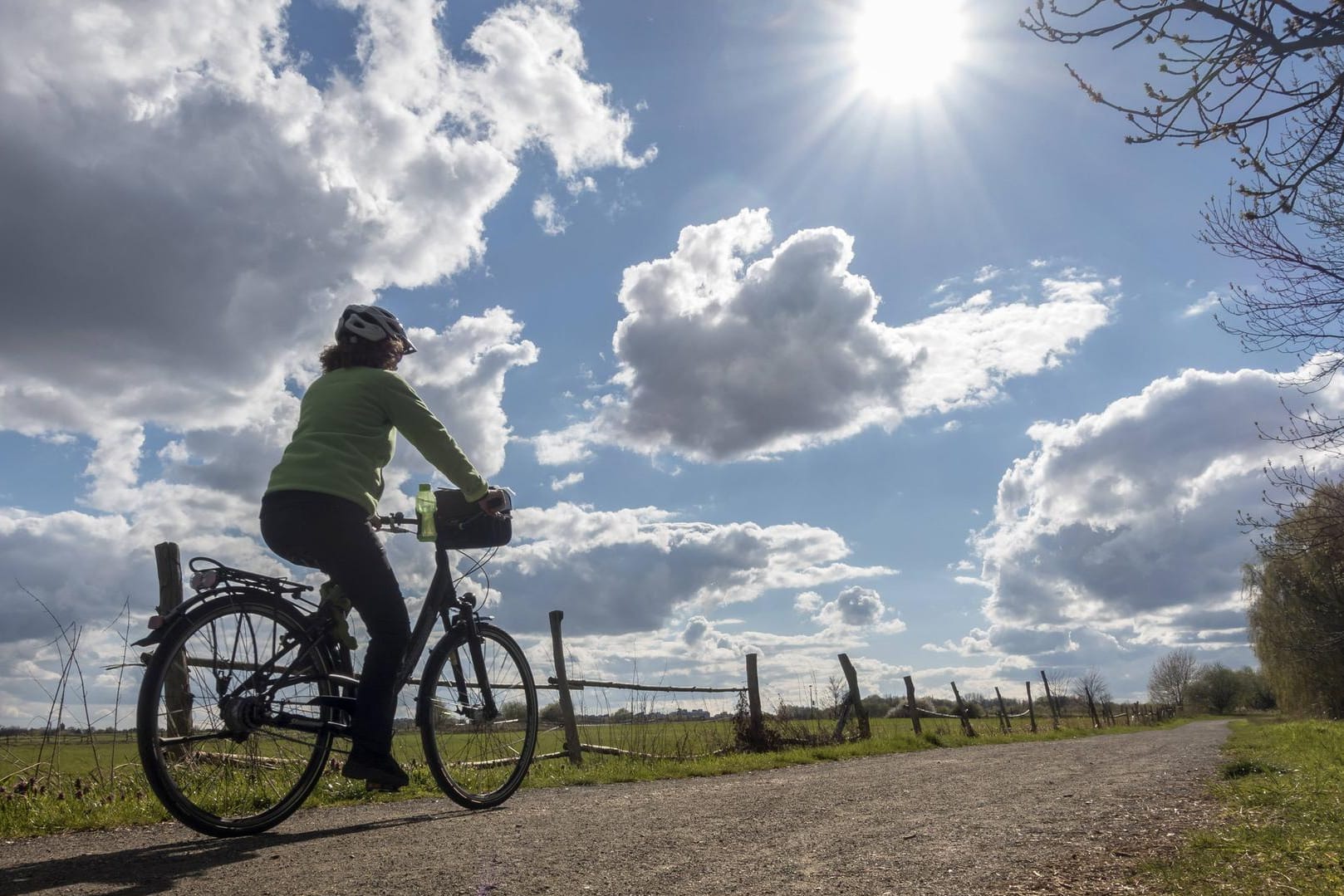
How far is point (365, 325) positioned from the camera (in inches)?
167

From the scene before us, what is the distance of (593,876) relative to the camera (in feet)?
9.34

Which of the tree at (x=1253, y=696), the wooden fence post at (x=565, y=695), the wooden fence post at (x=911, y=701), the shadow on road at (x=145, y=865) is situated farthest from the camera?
the tree at (x=1253, y=696)

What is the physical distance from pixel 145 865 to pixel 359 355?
226 cm

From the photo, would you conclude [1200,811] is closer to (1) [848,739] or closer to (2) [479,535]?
(2) [479,535]

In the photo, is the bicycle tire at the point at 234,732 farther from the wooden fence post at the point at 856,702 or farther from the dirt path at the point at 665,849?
the wooden fence post at the point at 856,702

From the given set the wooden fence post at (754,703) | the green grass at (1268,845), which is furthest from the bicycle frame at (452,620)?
the wooden fence post at (754,703)

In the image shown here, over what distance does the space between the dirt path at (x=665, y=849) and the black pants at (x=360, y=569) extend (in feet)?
1.69

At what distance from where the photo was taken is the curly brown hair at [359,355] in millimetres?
4234

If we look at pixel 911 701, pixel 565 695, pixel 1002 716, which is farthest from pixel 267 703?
pixel 1002 716

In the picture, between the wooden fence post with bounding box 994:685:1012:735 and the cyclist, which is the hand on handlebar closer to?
the cyclist

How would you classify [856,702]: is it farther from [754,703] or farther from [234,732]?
A: [234,732]

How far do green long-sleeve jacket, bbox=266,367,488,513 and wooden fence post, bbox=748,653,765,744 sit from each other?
11.7m

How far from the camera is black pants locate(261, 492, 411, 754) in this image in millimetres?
3789

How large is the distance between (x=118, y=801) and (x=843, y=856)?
442cm
